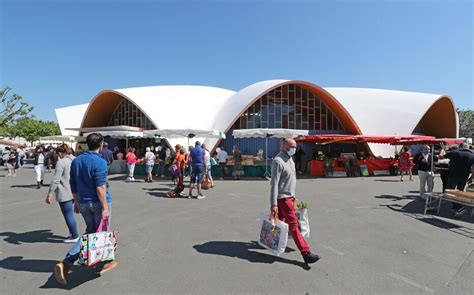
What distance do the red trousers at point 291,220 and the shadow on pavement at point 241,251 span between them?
25cm

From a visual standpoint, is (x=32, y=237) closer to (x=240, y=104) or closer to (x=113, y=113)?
(x=240, y=104)

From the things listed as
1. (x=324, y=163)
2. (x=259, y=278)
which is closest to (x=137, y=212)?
(x=259, y=278)

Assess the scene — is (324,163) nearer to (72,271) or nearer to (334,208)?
(334,208)

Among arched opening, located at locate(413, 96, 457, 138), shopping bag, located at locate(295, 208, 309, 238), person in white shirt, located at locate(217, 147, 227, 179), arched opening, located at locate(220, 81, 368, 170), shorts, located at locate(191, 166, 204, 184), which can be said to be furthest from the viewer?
arched opening, located at locate(413, 96, 457, 138)

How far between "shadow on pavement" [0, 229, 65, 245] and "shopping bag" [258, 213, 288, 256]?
3245 millimetres

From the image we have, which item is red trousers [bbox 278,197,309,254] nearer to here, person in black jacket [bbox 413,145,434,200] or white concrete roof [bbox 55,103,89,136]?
Result: person in black jacket [bbox 413,145,434,200]

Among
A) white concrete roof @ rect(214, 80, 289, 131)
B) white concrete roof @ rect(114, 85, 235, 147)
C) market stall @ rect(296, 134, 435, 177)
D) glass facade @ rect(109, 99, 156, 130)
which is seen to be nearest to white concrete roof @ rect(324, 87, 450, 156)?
market stall @ rect(296, 134, 435, 177)

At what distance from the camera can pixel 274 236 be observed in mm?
3688

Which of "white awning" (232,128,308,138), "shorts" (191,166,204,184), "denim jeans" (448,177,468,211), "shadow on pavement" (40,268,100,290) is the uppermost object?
"white awning" (232,128,308,138)

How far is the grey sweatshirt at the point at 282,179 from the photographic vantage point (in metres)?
3.52

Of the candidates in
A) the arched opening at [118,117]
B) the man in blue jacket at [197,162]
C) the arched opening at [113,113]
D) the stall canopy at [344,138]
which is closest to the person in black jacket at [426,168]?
the man in blue jacket at [197,162]

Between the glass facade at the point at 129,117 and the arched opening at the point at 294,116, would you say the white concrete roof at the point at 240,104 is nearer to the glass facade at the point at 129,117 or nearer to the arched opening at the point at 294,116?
the arched opening at the point at 294,116

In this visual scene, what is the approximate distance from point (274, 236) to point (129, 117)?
973 inches

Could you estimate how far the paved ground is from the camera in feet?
9.83
